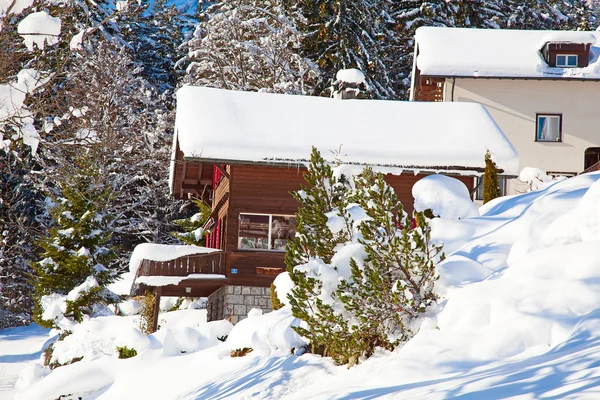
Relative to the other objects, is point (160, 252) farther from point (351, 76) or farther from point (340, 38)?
point (340, 38)

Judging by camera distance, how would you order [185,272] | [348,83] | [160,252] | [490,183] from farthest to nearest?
1. [348,83]
2. [185,272]
3. [160,252]
4. [490,183]

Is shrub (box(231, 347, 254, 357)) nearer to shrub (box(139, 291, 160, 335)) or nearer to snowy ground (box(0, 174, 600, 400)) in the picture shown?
snowy ground (box(0, 174, 600, 400))

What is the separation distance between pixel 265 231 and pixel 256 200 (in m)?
0.92

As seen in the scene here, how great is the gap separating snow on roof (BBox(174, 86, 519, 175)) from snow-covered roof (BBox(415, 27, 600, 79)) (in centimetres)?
621

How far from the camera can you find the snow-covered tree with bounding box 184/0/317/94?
115ft

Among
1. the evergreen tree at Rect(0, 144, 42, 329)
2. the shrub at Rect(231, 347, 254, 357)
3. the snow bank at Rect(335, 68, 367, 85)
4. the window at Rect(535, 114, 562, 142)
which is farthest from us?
the evergreen tree at Rect(0, 144, 42, 329)

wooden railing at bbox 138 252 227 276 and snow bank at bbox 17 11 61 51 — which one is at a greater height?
snow bank at bbox 17 11 61 51

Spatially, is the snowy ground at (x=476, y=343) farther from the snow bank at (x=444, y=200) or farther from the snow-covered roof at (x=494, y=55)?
the snow-covered roof at (x=494, y=55)

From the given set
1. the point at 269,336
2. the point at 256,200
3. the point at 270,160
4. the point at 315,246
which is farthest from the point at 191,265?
the point at 315,246

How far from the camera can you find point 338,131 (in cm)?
2206

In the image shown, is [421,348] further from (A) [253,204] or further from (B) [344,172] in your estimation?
(A) [253,204]

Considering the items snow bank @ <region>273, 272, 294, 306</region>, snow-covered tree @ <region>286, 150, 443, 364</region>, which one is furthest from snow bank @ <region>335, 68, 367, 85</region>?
snow-covered tree @ <region>286, 150, 443, 364</region>

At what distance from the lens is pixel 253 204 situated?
832 inches

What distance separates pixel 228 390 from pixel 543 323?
16.6ft
